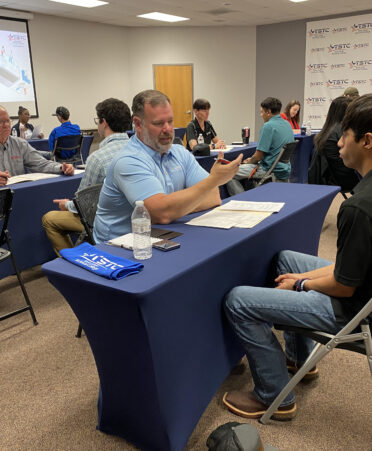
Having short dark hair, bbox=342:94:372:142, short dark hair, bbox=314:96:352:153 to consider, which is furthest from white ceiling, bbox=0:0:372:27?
short dark hair, bbox=342:94:372:142

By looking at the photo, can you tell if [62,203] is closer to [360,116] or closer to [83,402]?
[83,402]

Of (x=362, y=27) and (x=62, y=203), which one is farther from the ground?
(x=362, y=27)

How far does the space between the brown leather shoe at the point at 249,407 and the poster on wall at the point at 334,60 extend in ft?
24.4

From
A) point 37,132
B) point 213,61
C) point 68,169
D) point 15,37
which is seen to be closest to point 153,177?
point 68,169

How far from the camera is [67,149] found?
533cm

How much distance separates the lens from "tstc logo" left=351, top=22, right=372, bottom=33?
762 centimetres

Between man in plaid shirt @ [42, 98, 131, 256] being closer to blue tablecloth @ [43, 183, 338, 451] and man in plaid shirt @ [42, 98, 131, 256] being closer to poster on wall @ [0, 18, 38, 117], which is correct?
blue tablecloth @ [43, 183, 338, 451]

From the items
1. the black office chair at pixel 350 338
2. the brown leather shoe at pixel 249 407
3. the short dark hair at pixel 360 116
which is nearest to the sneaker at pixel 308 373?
the brown leather shoe at pixel 249 407

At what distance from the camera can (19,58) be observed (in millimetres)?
7523

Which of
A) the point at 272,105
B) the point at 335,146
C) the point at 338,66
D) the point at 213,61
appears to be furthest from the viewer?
the point at 213,61

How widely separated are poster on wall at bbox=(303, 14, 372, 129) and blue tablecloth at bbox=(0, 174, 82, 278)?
6745mm

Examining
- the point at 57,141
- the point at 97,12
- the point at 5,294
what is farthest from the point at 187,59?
the point at 5,294

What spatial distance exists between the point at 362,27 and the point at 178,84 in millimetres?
3856

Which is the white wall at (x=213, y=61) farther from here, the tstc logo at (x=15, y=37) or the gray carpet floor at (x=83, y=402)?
the gray carpet floor at (x=83, y=402)
